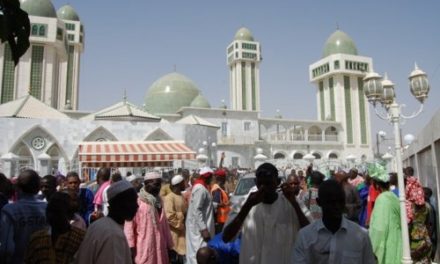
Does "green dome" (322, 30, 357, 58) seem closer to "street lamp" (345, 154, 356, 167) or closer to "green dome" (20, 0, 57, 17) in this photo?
"street lamp" (345, 154, 356, 167)

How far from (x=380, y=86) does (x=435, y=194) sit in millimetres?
Answer: 2010

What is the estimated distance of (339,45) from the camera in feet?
172

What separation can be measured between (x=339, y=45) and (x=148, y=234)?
5344 centimetres

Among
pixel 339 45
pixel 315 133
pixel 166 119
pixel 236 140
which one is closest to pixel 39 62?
pixel 166 119

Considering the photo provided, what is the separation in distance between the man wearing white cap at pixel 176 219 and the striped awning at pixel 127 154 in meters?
7.12

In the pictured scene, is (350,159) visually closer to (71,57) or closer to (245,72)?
(245,72)

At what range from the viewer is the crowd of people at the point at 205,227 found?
7.00 feet

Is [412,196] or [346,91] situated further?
[346,91]

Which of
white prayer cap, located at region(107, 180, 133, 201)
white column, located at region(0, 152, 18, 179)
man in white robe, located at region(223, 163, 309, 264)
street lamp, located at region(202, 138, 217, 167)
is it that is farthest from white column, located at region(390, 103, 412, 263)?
street lamp, located at region(202, 138, 217, 167)

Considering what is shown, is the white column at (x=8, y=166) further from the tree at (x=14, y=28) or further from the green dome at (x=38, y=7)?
the green dome at (x=38, y=7)

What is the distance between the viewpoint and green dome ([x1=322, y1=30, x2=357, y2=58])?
52.2 meters

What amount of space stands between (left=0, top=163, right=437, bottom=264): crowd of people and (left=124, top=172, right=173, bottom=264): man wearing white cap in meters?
0.01

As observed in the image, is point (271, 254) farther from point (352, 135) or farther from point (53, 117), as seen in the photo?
point (352, 135)

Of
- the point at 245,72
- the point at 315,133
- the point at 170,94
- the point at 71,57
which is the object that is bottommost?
the point at 315,133
